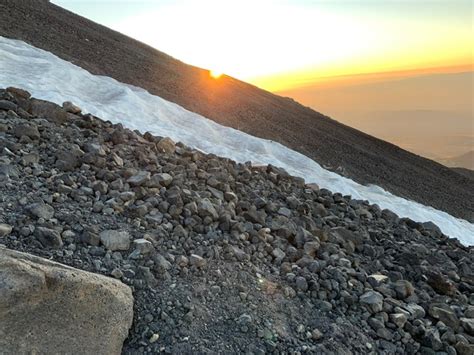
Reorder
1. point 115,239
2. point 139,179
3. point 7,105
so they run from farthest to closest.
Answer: point 7,105 < point 139,179 < point 115,239

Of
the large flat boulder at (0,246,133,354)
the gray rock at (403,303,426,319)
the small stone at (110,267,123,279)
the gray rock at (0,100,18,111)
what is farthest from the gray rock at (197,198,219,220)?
the gray rock at (0,100,18,111)

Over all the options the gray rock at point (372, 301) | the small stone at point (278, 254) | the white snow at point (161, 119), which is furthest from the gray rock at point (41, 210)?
the white snow at point (161, 119)

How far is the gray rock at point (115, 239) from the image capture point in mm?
3984

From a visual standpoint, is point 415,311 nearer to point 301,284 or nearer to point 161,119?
point 301,284

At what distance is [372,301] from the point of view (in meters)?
4.23

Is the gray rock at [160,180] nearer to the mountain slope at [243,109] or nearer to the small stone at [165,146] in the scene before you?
the small stone at [165,146]

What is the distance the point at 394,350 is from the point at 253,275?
1348mm

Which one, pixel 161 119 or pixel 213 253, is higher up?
pixel 161 119

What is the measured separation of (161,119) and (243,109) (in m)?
5.08

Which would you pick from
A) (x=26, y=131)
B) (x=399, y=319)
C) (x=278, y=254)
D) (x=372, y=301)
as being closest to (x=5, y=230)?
(x=26, y=131)

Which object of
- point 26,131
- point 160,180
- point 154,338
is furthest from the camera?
point 26,131

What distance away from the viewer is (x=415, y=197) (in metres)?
12.1

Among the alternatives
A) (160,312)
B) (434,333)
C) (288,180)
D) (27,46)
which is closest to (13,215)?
(160,312)

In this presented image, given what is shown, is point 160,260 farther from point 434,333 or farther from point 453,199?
point 453,199
